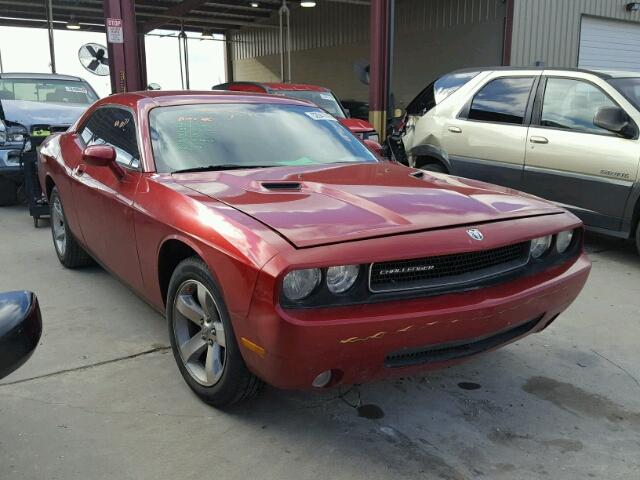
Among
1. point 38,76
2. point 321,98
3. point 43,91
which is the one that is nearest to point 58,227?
point 43,91

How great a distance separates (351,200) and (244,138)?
1.15 metres

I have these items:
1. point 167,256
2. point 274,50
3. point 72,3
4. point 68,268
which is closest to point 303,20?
point 274,50

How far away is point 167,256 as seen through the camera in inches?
118

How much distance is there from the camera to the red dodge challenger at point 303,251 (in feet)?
7.16

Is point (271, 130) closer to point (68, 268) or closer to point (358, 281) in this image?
point (358, 281)

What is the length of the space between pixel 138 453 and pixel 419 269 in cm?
139

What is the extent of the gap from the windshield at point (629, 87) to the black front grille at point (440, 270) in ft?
11.4

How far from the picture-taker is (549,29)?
1491 centimetres

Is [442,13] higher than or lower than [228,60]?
higher

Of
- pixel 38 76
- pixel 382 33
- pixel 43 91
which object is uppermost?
pixel 382 33

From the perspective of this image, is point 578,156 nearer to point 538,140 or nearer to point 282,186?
point 538,140

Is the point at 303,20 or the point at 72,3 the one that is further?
the point at 303,20

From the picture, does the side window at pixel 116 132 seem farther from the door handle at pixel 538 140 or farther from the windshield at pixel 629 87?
the windshield at pixel 629 87

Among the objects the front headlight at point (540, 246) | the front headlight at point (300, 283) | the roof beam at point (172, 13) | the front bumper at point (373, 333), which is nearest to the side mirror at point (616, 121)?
the front headlight at point (540, 246)
